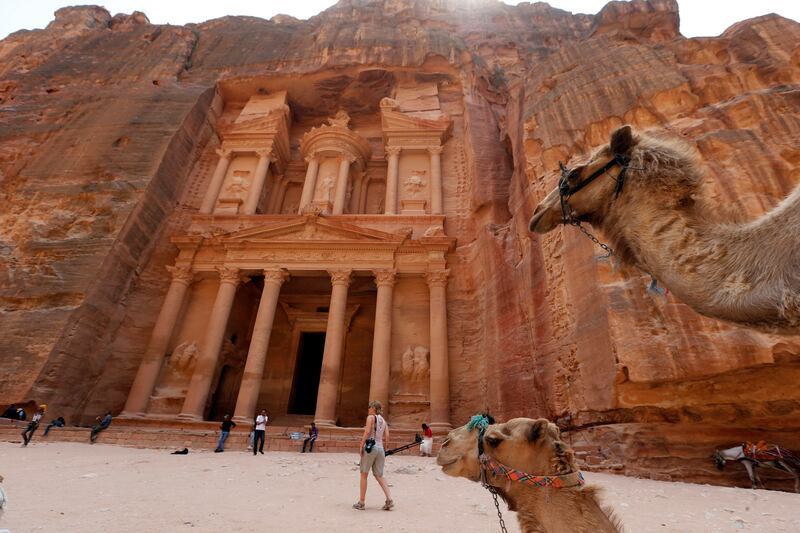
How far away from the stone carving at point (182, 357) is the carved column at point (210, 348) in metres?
0.28

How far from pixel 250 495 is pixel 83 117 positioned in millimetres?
22318

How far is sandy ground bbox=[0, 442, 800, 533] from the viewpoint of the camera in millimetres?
3920

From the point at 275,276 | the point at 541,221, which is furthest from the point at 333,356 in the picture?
the point at 541,221

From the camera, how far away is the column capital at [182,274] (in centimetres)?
1667

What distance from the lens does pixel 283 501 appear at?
4969 millimetres

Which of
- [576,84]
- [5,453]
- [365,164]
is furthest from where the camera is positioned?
Result: [365,164]

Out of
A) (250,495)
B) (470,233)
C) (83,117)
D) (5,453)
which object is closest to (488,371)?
(470,233)

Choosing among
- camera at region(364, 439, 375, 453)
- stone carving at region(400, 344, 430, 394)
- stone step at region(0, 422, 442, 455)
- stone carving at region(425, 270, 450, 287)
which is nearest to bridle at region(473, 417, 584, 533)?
camera at region(364, 439, 375, 453)

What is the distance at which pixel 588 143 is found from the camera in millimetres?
10883

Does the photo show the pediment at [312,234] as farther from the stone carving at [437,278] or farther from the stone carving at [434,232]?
the stone carving at [437,278]

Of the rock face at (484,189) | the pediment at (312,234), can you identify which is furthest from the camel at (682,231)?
the pediment at (312,234)

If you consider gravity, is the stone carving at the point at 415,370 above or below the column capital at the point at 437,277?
below

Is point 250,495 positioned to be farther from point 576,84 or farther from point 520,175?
point 576,84

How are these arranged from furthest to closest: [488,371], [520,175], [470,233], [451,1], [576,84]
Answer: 1. [451,1]
2. [470,233]
3. [520,175]
4. [488,371]
5. [576,84]
